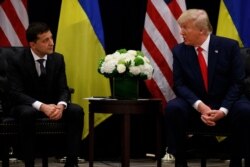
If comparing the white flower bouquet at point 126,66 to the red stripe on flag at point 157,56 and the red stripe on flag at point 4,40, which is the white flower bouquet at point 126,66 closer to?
the red stripe on flag at point 157,56

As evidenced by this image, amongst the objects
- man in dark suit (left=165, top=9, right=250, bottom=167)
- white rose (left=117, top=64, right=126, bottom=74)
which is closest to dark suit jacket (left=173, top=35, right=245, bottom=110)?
man in dark suit (left=165, top=9, right=250, bottom=167)

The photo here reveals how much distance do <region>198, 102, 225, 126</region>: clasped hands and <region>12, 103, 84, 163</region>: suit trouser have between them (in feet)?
3.51

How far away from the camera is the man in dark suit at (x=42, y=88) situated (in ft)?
17.2

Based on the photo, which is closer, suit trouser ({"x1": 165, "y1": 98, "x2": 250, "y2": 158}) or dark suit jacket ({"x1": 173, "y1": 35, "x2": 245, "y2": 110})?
suit trouser ({"x1": 165, "y1": 98, "x2": 250, "y2": 158})

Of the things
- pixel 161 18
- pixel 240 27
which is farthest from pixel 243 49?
pixel 161 18

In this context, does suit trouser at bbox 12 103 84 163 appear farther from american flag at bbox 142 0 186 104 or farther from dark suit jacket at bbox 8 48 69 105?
american flag at bbox 142 0 186 104

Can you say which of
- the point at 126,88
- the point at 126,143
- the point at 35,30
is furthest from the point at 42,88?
the point at 126,143

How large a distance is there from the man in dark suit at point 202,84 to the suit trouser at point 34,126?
0.79 metres

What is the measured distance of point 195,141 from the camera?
22.4 feet


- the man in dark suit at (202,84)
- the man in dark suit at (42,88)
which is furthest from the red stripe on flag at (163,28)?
the man in dark suit at (42,88)

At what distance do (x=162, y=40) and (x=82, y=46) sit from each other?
0.82 m

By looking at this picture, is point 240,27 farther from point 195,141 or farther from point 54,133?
point 54,133

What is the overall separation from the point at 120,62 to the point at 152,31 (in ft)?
3.39

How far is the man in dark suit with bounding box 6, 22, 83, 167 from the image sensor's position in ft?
17.2
